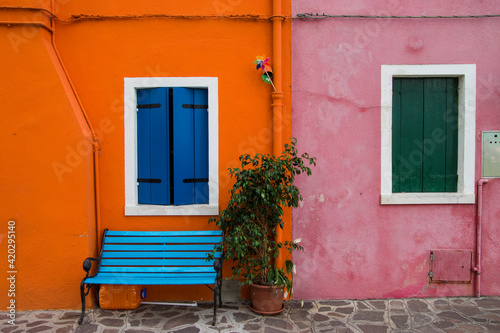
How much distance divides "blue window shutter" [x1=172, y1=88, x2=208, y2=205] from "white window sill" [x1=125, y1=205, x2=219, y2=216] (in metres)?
0.12

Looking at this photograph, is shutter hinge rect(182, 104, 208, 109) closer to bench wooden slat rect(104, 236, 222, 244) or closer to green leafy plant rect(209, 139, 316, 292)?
green leafy plant rect(209, 139, 316, 292)

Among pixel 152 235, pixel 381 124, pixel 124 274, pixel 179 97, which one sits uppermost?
pixel 179 97

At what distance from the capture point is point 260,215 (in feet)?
14.3

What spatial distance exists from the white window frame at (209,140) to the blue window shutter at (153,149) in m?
0.12

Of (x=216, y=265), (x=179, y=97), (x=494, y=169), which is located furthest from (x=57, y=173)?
(x=494, y=169)

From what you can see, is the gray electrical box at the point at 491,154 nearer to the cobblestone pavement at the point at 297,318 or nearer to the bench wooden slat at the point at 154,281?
the cobblestone pavement at the point at 297,318

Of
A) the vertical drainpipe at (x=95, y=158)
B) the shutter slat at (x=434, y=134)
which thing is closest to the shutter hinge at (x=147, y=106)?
the vertical drainpipe at (x=95, y=158)

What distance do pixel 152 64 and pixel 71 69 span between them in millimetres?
1030

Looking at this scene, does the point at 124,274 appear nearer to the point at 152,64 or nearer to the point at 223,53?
the point at 152,64

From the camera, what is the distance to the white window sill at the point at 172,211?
4664mm

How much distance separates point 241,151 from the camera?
4.71 meters

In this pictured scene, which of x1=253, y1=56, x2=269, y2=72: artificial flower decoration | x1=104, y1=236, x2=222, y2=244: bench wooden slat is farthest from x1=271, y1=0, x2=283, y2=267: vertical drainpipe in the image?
x1=104, y1=236, x2=222, y2=244: bench wooden slat

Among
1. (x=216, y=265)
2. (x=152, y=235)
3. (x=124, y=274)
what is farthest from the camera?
(x=152, y=235)

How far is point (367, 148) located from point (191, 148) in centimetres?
223
